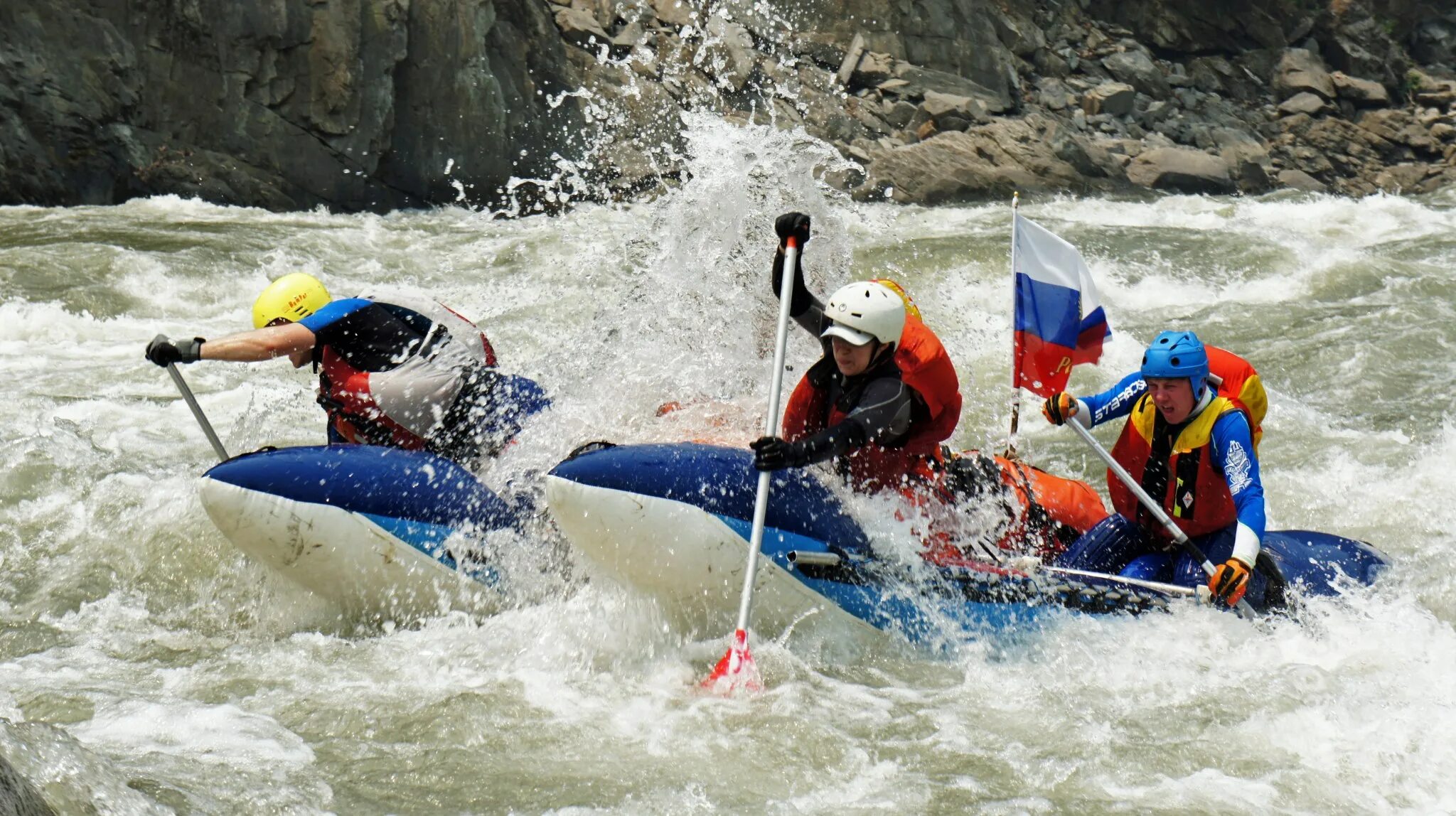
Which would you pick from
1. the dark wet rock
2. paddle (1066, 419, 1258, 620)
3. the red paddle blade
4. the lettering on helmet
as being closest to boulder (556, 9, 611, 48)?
the lettering on helmet

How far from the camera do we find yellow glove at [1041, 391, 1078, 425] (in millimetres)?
5805

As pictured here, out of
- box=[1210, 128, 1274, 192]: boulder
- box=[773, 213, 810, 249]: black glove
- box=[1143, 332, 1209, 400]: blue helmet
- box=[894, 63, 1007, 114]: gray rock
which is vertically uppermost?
box=[894, 63, 1007, 114]: gray rock

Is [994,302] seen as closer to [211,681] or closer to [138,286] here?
[138,286]

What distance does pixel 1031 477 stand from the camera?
6.33 metres

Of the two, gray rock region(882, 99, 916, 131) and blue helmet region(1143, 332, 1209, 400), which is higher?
gray rock region(882, 99, 916, 131)

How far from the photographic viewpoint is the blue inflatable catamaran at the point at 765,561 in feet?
16.7

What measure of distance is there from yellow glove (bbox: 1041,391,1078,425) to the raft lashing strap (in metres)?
0.73

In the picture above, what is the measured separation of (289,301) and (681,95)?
12548 millimetres

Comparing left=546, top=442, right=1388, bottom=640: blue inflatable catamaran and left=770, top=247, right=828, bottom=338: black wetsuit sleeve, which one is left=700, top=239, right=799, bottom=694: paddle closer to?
left=546, top=442, right=1388, bottom=640: blue inflatable catamaran

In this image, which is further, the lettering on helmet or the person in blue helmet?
the lettering on helmet

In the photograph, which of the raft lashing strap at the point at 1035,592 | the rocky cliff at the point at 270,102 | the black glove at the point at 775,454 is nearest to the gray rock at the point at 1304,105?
the rocky cliff at the point at 270,102

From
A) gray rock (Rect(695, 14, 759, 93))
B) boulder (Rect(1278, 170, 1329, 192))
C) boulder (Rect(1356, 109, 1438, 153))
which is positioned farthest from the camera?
boulder (Rect(1356, 109, 1438, 153))

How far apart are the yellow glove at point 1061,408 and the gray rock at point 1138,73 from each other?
18723mm

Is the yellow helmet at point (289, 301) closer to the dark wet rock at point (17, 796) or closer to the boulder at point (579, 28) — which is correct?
the dark wet rock at point (17, 796)
